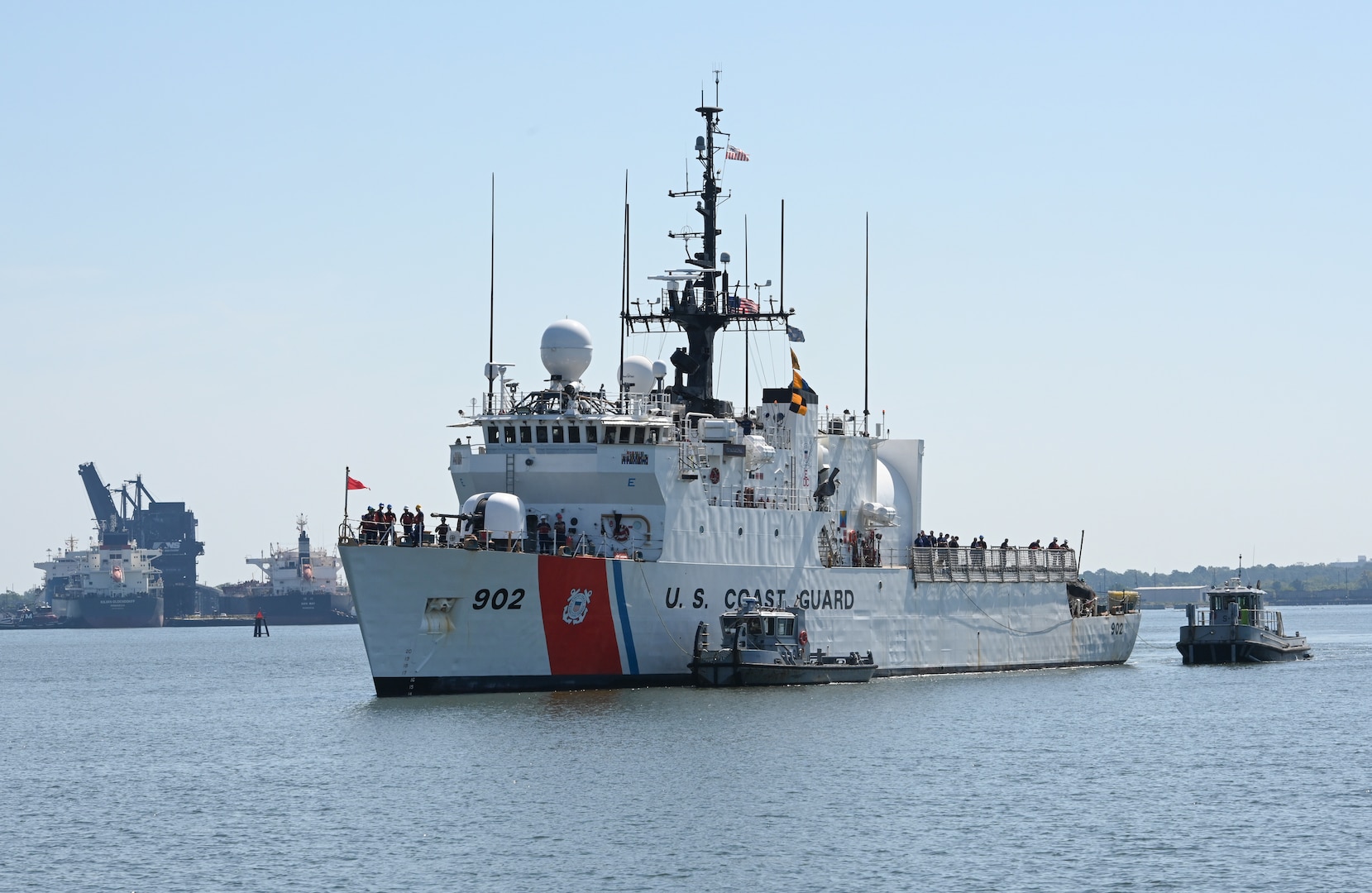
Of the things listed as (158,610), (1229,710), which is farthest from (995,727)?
(158,610)

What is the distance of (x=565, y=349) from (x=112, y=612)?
155593 mm

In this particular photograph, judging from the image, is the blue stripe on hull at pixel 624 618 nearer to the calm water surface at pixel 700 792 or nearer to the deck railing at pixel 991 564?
the calm water surface at pixel 700 792

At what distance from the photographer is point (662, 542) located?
4197cm

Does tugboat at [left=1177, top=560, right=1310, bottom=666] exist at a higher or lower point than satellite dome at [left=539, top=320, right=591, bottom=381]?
lower

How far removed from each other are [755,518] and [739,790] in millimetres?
16504

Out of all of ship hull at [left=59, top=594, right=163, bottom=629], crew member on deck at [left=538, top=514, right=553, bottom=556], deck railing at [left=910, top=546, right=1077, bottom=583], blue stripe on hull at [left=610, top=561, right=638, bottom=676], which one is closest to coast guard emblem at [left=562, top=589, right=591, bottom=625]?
blue stripe on hull at [left=610, top=561, right=638, bottom=676]

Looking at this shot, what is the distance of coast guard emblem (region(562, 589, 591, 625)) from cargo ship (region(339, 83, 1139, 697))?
42 mm

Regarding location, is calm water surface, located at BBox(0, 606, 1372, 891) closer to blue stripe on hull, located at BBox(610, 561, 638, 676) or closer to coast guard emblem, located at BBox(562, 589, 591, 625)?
blue stripe on hull, located at BBox(610, 561, 638, 676)

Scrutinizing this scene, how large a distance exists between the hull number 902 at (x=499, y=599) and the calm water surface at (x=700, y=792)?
2.12 m

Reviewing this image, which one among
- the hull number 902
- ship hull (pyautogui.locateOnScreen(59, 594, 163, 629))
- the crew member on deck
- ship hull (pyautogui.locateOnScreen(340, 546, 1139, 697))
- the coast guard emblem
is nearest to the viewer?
ship hull (pyautogui.locateOnScreen(340, 546, 1139, 697))

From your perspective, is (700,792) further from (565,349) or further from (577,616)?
(565,349)

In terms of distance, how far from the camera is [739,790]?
2855 centimetres

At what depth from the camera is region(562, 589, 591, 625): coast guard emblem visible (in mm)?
40000

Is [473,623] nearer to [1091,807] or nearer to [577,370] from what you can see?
[577,370]
